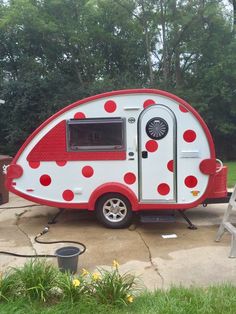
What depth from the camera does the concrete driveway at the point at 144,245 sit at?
15.0 ft

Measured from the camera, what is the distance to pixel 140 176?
20.6ft

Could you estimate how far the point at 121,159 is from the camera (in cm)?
633

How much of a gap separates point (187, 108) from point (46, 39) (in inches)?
460

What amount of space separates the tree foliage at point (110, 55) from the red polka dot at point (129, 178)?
9662 mm

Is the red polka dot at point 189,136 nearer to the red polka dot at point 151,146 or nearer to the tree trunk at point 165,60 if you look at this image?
the red polka dot at point 151,146

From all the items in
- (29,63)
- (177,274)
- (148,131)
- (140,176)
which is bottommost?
(177,274)

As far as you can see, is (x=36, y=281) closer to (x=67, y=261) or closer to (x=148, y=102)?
(x=67, y=261)

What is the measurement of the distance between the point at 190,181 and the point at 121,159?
4.04 ft

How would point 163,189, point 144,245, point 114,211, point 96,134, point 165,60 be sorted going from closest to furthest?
1. point 144,245
2. point 163,189
3. point 96,134
4. point 114,211
5. point 165,60

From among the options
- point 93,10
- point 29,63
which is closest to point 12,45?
point 29,63

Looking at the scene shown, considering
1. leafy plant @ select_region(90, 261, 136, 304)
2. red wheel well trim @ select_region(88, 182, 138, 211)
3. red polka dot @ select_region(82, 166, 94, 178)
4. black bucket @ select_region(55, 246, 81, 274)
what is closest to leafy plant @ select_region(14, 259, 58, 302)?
leafy plant @ select_region(90, 261, 136, 304)

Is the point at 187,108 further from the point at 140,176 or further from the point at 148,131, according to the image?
the point at 140,176

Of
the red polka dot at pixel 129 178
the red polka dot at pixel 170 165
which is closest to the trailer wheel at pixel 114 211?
the red polka dot at pixel 129 178

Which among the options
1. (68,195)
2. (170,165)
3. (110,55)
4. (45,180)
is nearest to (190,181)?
(170,165)
